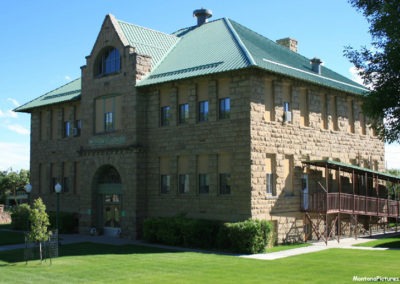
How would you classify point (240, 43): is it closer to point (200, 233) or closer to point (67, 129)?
point (200, 233)

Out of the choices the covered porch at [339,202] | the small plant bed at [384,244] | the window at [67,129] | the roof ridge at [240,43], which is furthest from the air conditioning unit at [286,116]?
the window at [67,129]

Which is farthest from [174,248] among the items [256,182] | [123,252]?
[256,182]

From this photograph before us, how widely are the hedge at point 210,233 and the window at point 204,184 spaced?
177 centimetres

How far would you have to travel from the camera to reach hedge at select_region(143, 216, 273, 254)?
2331cm

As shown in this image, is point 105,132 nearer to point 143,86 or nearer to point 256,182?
point 143,86

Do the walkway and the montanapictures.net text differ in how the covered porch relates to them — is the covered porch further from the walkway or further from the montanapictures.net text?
the montanapictures.net text

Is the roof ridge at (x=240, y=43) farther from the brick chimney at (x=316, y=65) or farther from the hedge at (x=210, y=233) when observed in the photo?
the hedge at (x=210, y=233)

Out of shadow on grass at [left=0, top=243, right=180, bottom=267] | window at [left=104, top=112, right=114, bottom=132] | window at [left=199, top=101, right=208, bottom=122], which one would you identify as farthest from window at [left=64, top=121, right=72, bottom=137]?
window at [left=199, top=101, right=208, bottom=122]

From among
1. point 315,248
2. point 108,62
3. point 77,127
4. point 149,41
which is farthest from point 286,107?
point 77,127

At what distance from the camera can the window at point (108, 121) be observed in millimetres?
31328

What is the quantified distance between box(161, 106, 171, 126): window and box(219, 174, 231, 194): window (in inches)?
201

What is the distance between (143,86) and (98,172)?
6539mm

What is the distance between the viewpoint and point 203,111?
2753 cm

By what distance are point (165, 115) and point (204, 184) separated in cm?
500
